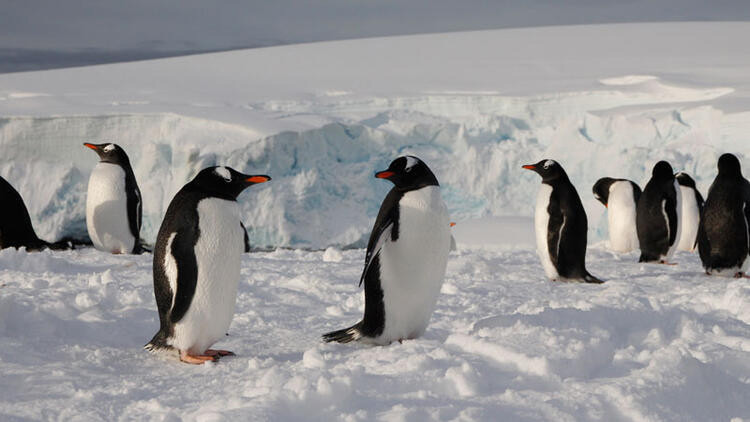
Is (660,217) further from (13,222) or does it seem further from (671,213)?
(13,222)

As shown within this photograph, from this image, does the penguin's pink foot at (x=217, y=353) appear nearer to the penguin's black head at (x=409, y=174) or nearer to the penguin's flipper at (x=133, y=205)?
the penguin's black head at (x=409, y=174)

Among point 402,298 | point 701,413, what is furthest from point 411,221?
point 701,413

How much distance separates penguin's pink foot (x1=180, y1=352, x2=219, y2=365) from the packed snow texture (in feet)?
0.11

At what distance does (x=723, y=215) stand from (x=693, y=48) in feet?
55.7

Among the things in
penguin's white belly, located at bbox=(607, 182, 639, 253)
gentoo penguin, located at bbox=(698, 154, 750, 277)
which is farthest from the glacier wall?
gentoo penguin, located at bbox=(698, 154, 750, 277)

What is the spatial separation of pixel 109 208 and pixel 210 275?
447cm

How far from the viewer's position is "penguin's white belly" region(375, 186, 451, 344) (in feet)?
9.68

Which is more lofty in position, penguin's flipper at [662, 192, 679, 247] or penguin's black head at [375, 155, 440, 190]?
penguin's black head at [375, 155, 440, 190]

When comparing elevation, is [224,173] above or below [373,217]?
above

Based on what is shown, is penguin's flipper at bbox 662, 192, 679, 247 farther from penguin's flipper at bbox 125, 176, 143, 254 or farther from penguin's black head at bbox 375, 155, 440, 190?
penguin's flipper at bbox 125, 176, 143, 254

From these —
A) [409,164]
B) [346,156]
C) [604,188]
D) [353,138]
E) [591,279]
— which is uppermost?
[353,138]

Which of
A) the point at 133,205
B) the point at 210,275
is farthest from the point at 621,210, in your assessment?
the point at 210,275

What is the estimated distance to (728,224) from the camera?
18.0 ft

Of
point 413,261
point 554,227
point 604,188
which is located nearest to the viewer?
point 413,261
